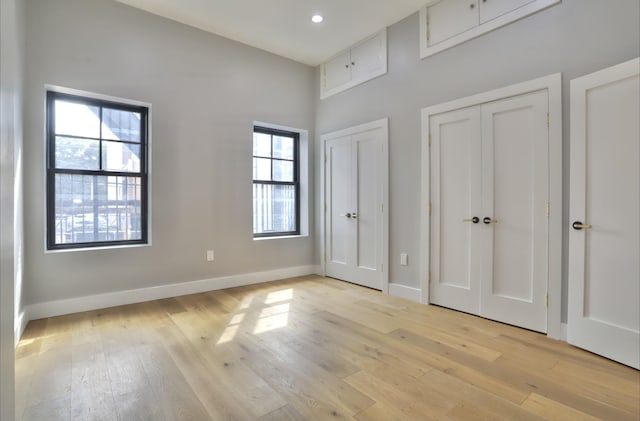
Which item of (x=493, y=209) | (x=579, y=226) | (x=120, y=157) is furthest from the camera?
(x=120, y=157)

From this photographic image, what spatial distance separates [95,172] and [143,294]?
137cm

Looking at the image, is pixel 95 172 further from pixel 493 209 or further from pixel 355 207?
pixel 493 209

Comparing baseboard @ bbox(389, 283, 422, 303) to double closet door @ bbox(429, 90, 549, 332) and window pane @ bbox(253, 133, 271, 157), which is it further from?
window pane @ bbox(253, 133, 271, 157)

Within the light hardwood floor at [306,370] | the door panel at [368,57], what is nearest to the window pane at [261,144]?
the door panel at [368,57]

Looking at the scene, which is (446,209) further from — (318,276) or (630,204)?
(318,276)

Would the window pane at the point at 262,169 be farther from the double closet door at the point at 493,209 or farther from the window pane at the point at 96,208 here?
the double closet door at the point at 493,209

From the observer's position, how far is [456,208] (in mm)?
3135

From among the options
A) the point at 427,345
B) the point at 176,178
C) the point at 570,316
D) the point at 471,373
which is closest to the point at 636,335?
the point at 570,316

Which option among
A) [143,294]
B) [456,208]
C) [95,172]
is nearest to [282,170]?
[95,172]

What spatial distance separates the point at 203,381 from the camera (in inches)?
72.7

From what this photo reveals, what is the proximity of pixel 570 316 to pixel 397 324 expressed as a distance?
129cm

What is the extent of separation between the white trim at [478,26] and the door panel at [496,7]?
0.03m

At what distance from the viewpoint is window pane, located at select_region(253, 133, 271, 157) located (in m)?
4.38

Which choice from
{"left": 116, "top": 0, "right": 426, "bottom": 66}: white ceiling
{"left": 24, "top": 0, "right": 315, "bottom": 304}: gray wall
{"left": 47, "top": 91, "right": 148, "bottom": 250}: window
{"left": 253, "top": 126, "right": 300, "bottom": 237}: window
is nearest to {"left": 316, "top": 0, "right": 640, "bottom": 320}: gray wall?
{"left": 116, "top": 0, "right": 426, "bottom": 66}: white ceiling
